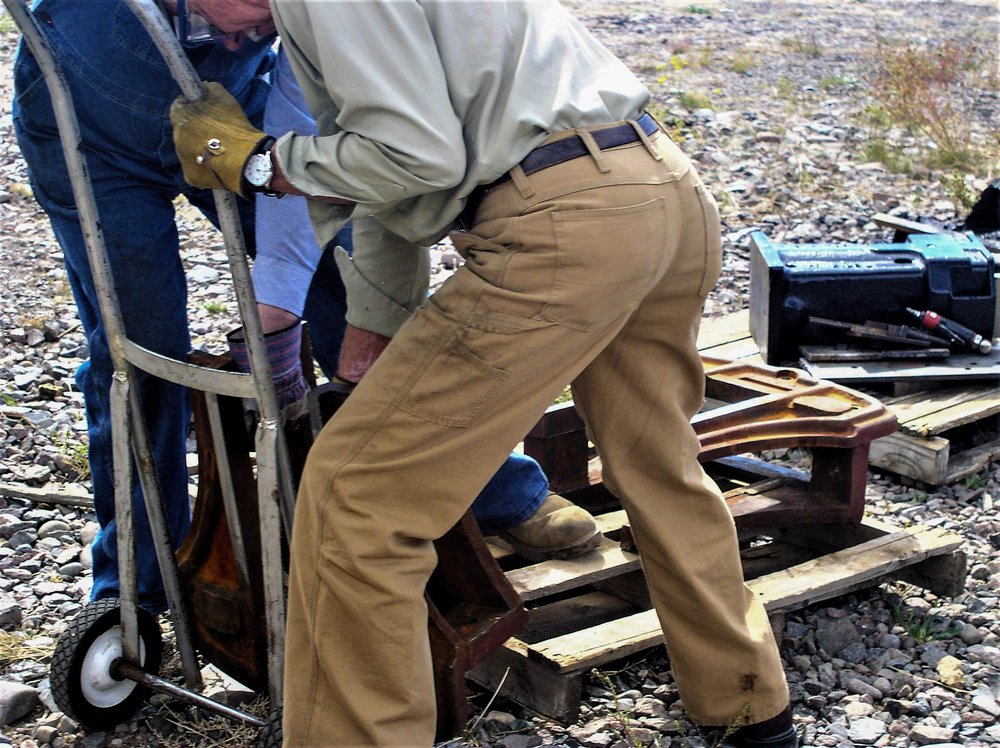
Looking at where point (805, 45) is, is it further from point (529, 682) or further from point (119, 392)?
point (119, 392)

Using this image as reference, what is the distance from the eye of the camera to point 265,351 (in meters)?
2.59

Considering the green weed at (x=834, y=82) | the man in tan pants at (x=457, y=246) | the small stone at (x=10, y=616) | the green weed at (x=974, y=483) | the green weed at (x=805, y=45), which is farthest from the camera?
the green weed at (x=805, y=45)

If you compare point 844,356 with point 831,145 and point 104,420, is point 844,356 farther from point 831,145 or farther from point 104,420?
point 831,145

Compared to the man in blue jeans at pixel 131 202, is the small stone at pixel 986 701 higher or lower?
lower

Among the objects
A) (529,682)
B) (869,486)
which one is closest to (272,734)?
(529,682)

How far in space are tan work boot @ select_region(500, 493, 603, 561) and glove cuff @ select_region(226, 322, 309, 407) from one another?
914 millimetres

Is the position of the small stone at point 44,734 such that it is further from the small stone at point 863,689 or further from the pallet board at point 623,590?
the small stone at point 863,689

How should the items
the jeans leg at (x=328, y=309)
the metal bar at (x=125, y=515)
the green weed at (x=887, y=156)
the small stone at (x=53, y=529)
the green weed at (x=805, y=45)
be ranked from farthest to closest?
the green weed at (x=805, y=45)
the green weed at (x=887, y=156)
the small stone at (x=53, y=529)
the jeans leg at (x=328, y=309)
the metal bar at (x=125, y=515)

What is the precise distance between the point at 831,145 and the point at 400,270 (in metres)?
7.50

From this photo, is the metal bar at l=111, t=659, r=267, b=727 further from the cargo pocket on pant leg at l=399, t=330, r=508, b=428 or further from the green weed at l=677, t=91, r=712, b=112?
the green weed at l=677, t=91, r=712, b=112

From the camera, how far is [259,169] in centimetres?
242

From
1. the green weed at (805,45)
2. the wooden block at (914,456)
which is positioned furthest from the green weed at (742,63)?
the wooden block at (914,456)

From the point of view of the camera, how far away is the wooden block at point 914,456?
14.6 ft

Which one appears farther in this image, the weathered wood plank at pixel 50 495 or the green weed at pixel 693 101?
the green weed at pixel 693 101
